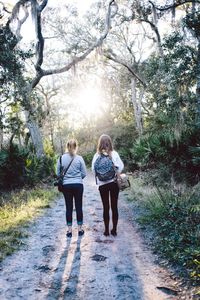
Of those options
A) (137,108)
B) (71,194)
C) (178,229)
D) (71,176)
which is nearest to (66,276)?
(71,194)

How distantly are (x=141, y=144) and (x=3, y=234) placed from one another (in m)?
10.5

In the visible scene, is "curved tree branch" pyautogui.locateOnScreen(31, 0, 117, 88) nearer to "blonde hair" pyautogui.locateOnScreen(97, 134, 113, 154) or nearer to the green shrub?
the green shrub

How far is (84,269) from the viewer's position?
4824 mm

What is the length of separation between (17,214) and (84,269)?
13.4ft

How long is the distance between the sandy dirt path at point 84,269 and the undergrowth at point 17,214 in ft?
0.78

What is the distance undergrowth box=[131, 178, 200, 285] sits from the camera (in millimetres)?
4738

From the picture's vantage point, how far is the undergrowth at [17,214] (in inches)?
239

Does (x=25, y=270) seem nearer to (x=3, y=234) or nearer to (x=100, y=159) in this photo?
(x=3, y=234)

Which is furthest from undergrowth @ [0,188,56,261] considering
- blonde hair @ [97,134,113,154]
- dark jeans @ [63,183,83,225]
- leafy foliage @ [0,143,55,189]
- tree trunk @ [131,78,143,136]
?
tree trunk @ [131,78,143,136]

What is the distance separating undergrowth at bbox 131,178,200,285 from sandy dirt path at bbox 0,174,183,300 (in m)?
0.29

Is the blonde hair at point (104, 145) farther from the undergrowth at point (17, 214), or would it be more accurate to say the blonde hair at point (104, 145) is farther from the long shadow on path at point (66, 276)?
the undergrowth at point (17, 214)

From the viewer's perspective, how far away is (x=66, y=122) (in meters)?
54.2

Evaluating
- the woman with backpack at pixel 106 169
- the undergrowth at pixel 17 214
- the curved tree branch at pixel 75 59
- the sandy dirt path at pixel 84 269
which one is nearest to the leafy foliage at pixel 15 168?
the undergrowth at pixel 17 214

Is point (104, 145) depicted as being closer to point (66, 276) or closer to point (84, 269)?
point (84, 269)
